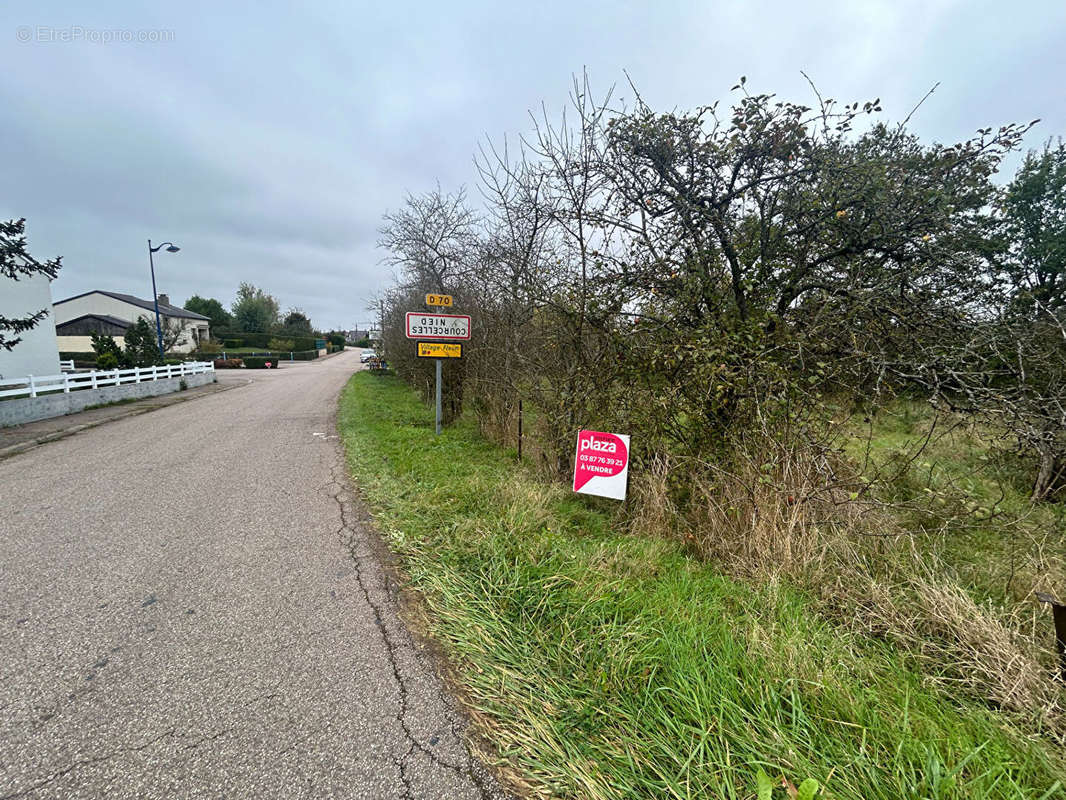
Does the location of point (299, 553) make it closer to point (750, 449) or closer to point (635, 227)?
point (750, 449)

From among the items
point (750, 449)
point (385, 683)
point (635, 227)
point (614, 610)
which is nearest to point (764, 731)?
point (614, 610)

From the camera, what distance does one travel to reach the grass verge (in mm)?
1556

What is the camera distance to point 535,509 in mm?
4074

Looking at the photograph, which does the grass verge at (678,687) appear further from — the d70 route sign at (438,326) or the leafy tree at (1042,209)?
the leafy tree at (1042,209)

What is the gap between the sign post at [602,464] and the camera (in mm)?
4129

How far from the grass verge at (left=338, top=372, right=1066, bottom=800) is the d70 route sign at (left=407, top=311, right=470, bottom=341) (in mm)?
4934

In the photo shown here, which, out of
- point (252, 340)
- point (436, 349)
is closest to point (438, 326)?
point (436, 349)

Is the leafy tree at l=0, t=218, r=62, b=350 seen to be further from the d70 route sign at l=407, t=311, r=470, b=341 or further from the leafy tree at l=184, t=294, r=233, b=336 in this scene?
the leafy tree at l=184, t=294, r=233, b=336

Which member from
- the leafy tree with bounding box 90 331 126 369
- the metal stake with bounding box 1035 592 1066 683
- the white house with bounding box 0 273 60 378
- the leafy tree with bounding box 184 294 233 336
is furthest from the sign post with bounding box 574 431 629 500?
the leafy tree with bounding box 184 294 233 336

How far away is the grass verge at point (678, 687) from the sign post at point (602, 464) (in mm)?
699

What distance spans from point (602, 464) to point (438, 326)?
4857 mm

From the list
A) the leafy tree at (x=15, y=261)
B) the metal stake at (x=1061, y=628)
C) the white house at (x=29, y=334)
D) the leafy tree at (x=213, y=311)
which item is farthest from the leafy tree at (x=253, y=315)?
the metal stake at (x=1061, y=628)

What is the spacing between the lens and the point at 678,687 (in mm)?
1958

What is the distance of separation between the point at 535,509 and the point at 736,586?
1.85m
